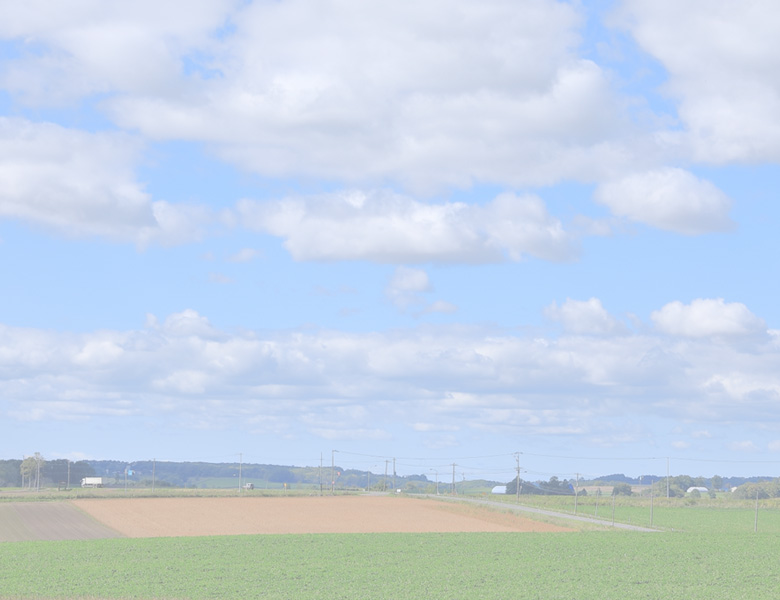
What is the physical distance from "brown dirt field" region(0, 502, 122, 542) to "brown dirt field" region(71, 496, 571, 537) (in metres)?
1.82

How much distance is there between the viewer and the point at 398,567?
5366cm

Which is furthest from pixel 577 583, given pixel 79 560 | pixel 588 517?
pixel 588 517

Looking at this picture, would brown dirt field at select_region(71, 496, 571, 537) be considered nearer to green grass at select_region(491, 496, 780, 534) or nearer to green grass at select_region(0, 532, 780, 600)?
green grass at select_region(491, 496, 780, 534)

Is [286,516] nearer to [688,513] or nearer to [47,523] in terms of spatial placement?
[47,523]

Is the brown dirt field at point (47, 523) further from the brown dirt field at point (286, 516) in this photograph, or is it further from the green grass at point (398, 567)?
the green grass at point (398, 567)

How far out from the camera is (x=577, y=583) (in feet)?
155

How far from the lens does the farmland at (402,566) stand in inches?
1791

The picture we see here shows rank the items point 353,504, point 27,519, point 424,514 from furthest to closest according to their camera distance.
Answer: point 353,504 < point 424,514 < point 27,519

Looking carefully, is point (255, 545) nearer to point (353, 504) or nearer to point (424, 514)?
point (424, 514)

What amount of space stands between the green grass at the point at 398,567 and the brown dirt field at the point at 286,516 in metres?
15.7

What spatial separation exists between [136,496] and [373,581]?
9079 cm

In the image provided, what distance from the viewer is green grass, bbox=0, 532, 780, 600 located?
45.4 m

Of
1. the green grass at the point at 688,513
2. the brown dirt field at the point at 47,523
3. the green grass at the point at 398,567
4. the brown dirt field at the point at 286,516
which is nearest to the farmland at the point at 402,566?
the green grass at the point at 398,567

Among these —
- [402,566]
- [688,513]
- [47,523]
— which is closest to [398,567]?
[402,566]
